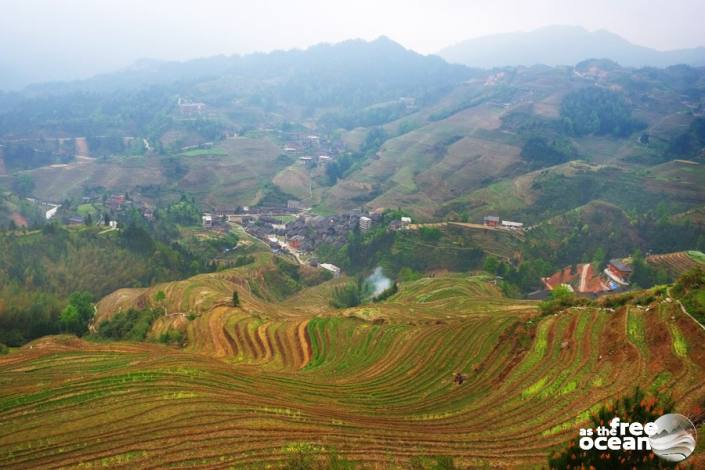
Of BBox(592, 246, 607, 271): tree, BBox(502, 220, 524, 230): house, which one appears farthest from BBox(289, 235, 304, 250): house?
BBox(592, 246, 607, 271): tree

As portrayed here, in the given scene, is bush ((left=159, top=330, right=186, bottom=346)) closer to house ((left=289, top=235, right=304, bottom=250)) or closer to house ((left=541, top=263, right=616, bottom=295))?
house ((left=541, top=263, right=616, bottom=295))

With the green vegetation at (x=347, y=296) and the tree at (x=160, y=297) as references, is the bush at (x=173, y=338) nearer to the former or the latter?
the tree at (x=160, y=297)

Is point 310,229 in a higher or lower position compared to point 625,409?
lower

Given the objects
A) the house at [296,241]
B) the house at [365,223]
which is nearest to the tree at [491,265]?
the house at [365,223]

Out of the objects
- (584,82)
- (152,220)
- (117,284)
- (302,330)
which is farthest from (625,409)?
(584,82)

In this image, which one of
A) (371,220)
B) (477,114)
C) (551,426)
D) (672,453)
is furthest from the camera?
(477,114)

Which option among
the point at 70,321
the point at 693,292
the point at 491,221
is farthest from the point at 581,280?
the point at 70,321

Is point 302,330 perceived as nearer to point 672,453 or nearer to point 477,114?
point 672,453
